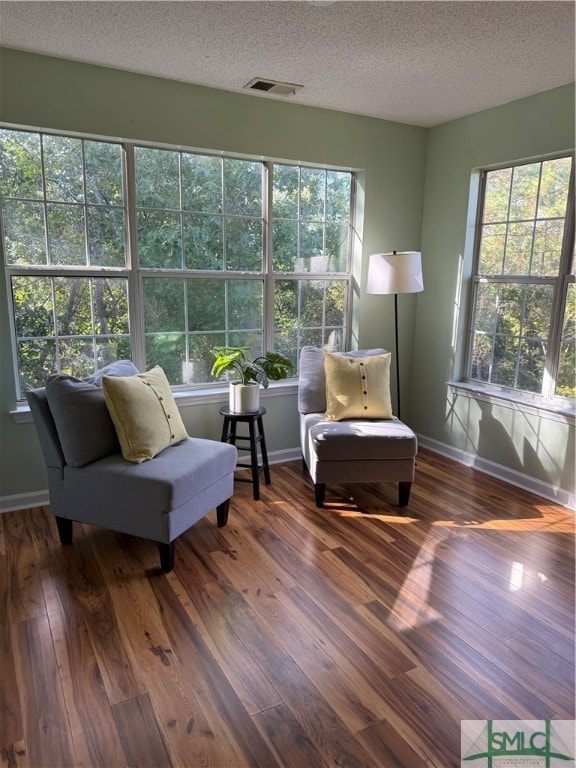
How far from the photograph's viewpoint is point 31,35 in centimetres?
258

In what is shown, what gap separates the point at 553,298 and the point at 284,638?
9.06 ft

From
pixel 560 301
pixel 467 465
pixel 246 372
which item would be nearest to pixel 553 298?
pixel 560 301

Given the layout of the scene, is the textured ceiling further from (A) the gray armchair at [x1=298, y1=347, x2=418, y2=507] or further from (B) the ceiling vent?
(A) the gray armchair at [x1=298, y1=347, x2=418, y2=507]

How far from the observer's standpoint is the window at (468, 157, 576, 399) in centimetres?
335

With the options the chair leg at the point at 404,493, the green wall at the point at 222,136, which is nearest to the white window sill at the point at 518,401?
the green wall at the point at 222,136

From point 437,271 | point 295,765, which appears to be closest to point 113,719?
point 295,765

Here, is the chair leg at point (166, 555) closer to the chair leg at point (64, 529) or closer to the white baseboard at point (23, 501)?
the chair leg at point (64, 529)

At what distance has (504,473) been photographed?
3750mm

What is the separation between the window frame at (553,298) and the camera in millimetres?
3303

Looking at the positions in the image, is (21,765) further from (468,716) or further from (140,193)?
(140,193)

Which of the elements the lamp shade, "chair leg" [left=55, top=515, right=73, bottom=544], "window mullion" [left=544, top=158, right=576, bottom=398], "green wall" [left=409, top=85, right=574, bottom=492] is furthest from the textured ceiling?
"chair leg" [left=55, top=515, right=73, bottom=544]

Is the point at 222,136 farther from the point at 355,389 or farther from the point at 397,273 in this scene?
the point at 355,389

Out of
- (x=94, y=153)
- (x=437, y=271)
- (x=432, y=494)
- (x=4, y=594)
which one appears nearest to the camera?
(x=4, y=594)

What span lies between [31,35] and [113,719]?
311cm
